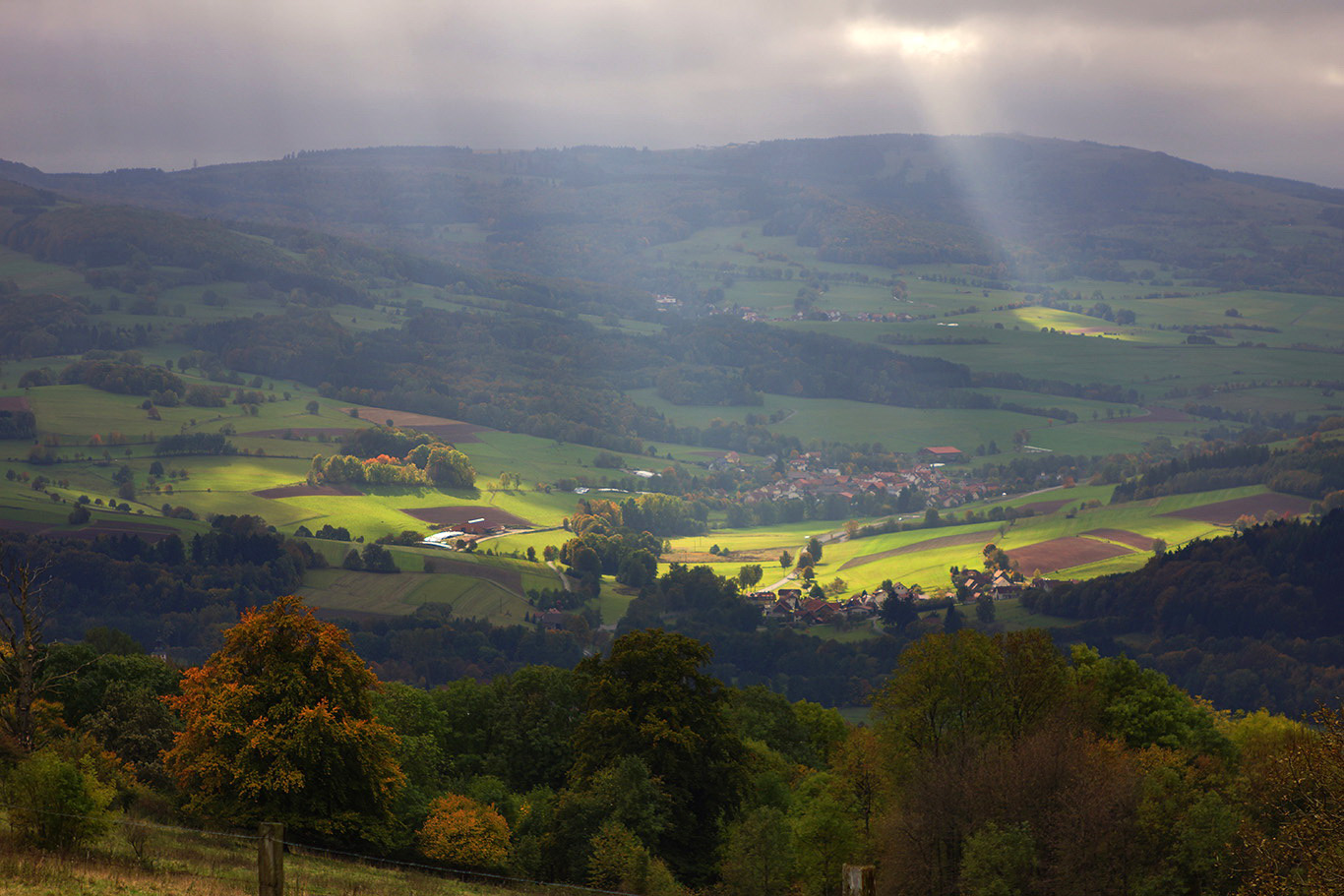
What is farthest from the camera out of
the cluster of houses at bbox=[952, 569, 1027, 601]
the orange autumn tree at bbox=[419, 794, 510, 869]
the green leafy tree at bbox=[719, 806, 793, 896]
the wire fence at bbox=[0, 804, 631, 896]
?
the cluster of houses at bbox=[952, 569, 1027, 601]

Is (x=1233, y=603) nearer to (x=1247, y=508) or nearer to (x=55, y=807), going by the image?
(x=1247, y=508)

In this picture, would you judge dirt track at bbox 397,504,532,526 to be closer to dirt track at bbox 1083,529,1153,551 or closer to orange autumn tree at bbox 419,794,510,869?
dirt track at bbox 1083,529,1153,551

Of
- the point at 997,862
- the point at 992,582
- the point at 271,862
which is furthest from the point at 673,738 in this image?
the point at 992,582

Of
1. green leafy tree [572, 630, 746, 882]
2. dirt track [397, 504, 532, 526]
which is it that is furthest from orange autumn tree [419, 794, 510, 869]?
dirt track [397, 504, 532, 526]

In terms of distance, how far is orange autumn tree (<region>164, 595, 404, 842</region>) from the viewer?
2973 centimetres

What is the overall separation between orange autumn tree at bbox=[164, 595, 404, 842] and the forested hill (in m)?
120

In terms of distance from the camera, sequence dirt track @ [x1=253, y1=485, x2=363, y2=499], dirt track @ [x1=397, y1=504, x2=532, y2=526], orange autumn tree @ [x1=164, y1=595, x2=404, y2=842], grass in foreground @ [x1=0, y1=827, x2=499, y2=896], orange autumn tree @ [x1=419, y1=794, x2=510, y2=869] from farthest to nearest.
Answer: dirt track @ [x1=397, y1=504, x2=532, y2=526], dirt track @ [x1=253, y1=485, x2=363, y2=499], orange autumn tree @ [x1=419, y1=794, x2=510, y2=869], orange autumn tree @ [x1=164, y1=595, x2=404, y2=842], grass in foreground @ [x1=0, y1=827, x2=499, y2=896]

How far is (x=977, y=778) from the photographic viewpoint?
1291 inches

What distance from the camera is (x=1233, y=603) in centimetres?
14575

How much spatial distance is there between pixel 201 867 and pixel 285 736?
756 cm

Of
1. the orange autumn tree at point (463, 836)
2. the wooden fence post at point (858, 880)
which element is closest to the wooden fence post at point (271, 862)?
the wooden fence post at point (858, 880)

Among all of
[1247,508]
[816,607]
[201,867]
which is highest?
[1247,508]

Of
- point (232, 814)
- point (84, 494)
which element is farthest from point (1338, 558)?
point (84, 494)

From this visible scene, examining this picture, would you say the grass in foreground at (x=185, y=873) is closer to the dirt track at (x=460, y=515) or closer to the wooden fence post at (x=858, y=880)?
the wooden fence post at (x=858, y=880)
